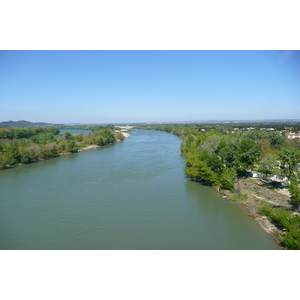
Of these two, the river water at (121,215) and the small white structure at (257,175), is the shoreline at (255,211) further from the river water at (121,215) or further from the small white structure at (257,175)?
the small white structure at (257,175)

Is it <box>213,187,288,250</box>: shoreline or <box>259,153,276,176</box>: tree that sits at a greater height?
<box>259,153,276,176</box>: tree

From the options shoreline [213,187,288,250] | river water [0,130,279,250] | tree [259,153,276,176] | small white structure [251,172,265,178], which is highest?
tree [259,153,276,176]

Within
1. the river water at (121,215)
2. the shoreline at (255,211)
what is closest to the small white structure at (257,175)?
the shoreline at (255,211)

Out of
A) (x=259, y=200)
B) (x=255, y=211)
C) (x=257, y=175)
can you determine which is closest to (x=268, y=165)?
(x=257, y=175)

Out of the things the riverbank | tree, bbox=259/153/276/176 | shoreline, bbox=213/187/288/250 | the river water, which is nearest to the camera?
the river water

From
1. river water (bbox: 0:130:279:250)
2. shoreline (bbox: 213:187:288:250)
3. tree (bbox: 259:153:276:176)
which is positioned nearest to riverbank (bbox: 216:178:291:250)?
shoreline (bbox: 213:187:288:250)

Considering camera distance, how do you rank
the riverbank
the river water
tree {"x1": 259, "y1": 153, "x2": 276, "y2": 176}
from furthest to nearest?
tree {"x1": 259, "y1": 153, "x2": 276, "y2": 176}, the riverbank, the river water

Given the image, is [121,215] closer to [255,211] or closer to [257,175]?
[255,211]

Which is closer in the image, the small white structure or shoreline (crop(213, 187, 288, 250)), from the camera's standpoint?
shoreline (crop(213, 187, 288, 250))

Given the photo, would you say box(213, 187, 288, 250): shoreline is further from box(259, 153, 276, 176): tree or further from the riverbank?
box(259, 153, 276, 176): tree
